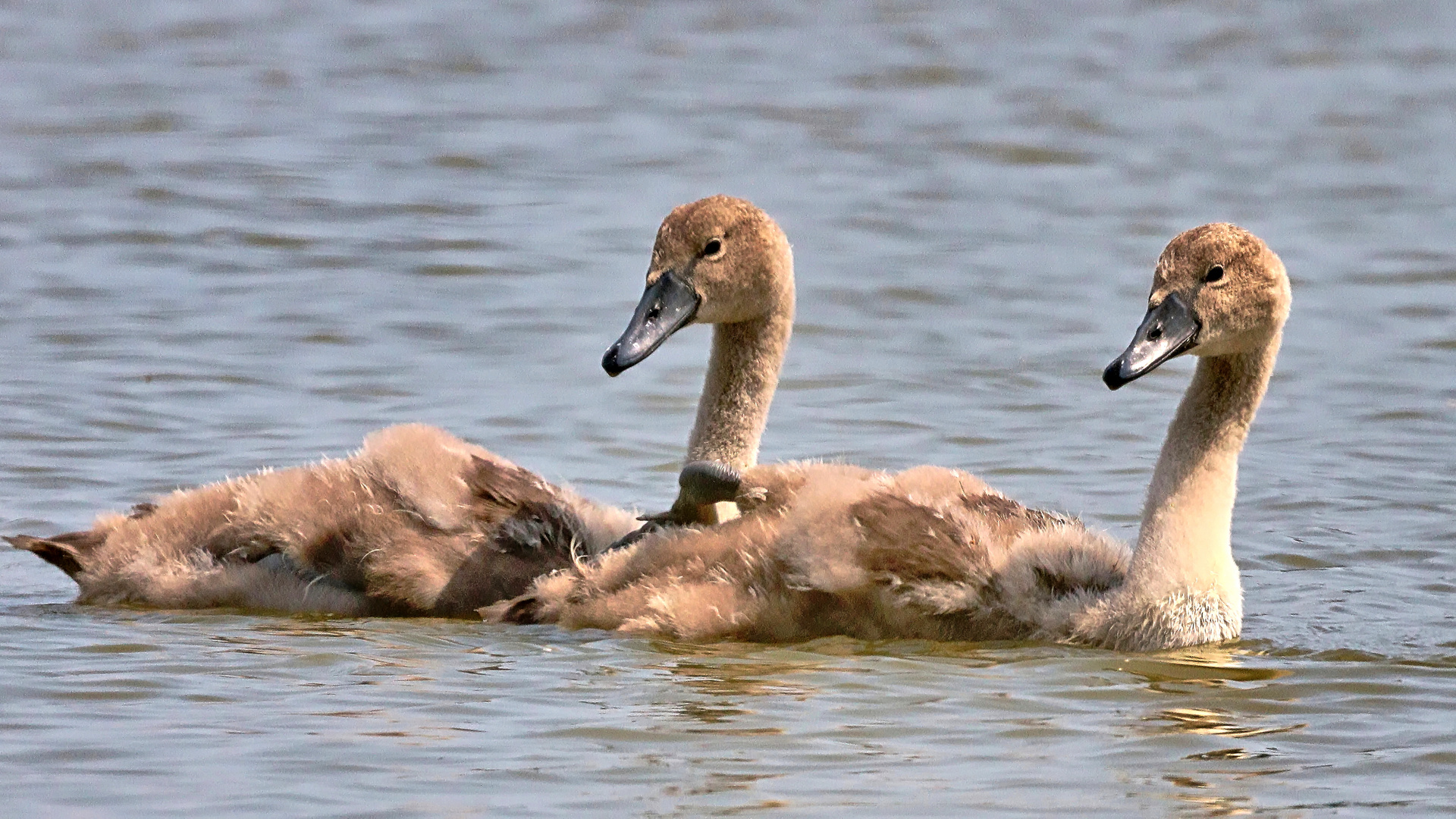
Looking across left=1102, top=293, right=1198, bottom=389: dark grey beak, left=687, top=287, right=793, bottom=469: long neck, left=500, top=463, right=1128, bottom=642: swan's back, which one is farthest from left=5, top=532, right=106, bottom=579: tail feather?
left=1102, top=293, right=1198, bottom=389: dark grey beak

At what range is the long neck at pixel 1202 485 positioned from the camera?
7621 millimetres

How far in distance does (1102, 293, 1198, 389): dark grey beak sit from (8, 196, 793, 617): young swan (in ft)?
4.59

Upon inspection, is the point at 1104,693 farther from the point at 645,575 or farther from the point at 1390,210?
the point at 1390,210

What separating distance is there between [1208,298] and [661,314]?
1916 millimetres

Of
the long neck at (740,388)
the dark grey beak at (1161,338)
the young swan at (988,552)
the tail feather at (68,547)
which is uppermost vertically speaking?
the dark grey beak at (1161,338)

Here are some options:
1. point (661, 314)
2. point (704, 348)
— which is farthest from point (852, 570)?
point (704, 348)

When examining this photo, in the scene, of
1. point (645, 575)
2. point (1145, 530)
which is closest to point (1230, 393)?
point (1145, 530)

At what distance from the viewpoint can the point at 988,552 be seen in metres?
7.52

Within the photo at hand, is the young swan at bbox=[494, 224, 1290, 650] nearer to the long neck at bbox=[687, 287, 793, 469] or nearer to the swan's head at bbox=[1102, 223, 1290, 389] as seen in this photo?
the swan's head at bbox=[1102, 223, 1290, 389]

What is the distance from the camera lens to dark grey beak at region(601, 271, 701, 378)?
330 inches

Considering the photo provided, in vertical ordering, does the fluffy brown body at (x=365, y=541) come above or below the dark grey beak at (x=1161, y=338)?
below

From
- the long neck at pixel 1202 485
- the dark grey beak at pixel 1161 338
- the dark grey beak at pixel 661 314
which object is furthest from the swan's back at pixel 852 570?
the dark grey beak at pixel 661 314

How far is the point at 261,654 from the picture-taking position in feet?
24.7

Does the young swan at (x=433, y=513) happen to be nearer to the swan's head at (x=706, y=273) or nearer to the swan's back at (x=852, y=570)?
the swan's head at (x=706, y=273)
